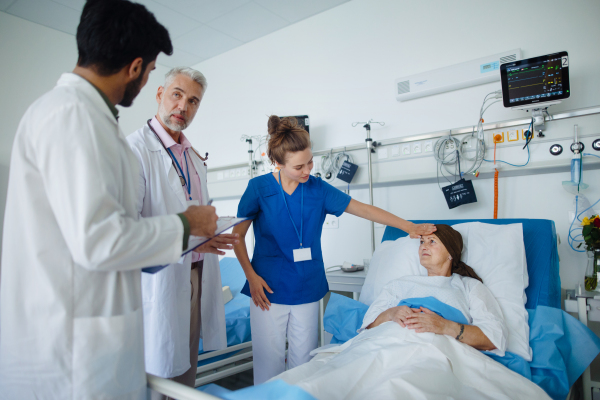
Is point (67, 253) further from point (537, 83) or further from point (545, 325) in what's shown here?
point (537, 83)

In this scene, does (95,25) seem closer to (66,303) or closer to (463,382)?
(66,303)

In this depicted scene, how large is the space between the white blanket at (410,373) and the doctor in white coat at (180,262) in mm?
437

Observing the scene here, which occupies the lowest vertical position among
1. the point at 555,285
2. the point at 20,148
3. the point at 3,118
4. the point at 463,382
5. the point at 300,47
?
the point at 463,382

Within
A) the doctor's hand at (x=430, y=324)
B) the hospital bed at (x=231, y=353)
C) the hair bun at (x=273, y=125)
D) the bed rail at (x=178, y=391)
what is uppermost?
the hair bun at (x=273, y=125)

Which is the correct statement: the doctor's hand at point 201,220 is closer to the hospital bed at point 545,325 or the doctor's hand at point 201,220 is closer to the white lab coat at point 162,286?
the white lab coat at point 162,286

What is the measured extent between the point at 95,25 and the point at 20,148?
1.02ft

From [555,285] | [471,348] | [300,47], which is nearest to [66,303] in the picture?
[471,348]

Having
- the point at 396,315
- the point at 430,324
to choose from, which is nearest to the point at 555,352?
the point at 430,324

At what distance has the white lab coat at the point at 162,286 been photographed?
4.32ft

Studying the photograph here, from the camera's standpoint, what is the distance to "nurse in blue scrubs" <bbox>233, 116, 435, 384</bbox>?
1705 millimetres

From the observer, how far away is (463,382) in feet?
4.09

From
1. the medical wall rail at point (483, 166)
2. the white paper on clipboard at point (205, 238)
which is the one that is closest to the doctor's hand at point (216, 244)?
the white paper on clipboard at point (205, 238)

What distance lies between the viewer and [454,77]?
2451 mm

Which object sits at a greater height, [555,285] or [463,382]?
[555,285]
